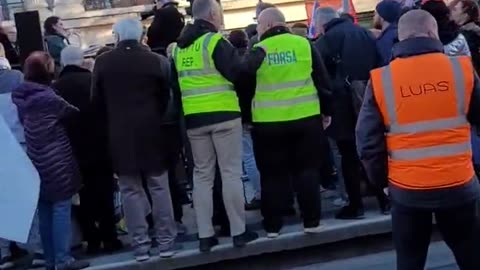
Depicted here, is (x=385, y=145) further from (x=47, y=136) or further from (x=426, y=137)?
(x=47, y=136)

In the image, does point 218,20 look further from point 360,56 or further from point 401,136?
point 401,136

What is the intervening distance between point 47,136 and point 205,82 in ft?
4.13

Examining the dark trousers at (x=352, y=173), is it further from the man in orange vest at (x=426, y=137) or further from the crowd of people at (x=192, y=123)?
the man in orange vest at (x=426, y=137)

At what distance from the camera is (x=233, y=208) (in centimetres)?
741

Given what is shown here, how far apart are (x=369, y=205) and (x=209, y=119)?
1.96 metres

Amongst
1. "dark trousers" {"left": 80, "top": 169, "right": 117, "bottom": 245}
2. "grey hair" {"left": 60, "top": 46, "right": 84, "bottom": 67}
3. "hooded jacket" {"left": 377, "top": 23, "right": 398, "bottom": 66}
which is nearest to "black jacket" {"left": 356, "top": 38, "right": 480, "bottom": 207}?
"hooded jacket" {"left": 377, "top": 23, "right": 398, "bottom": 66}

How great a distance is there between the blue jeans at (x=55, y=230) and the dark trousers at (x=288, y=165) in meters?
1.53

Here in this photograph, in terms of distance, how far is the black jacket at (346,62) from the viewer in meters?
7.92

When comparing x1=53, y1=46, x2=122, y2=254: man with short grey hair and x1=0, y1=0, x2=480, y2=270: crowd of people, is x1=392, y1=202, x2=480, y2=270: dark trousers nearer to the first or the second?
x1=0, y1=0, x2=480, y2=270: crowd of people

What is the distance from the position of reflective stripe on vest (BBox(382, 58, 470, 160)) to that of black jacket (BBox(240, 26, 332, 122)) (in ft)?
7.83

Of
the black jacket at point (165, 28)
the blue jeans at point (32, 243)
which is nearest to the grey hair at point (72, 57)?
the blue jeans at point (32, 243)

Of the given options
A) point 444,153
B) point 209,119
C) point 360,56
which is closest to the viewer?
point 444,153

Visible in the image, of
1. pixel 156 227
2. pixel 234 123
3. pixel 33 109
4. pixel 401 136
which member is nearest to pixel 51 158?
pixel 33 109

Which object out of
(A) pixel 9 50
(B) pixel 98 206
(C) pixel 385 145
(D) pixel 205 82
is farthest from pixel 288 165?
(A) pixel 9 50
